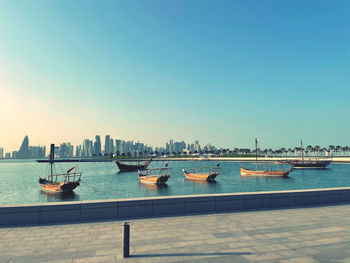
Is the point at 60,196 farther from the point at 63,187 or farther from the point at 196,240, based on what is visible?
the point at 196,240

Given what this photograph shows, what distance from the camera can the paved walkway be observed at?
6.87 m

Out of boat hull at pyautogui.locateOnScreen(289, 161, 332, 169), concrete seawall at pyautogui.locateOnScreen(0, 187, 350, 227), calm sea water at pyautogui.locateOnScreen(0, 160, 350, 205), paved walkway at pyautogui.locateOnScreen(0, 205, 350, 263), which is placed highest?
Answer: concrete seawall at pyautogui.locateOnScreen(0, 187, 350, 227)

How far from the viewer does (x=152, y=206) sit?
1138cm

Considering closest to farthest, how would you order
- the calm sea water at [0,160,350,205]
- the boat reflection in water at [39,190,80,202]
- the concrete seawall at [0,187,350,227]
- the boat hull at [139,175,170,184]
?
1. the concrete seawall at [0,187,350,227]
2. the boat reflection in water at [39,190,80,202]
3. the calm sea water at [0,160,350,205]
4. the boat hull at [139,175,170,184]

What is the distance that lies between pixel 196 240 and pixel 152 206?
367cm

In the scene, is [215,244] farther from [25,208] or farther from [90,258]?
[25,208]

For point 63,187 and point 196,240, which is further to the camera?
point 63,187

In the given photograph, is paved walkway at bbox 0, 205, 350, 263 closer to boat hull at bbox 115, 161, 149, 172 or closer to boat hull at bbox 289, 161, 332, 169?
boat hull at bbox 115, 161, 149, 172

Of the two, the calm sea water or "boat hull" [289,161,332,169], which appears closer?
the calm sea water

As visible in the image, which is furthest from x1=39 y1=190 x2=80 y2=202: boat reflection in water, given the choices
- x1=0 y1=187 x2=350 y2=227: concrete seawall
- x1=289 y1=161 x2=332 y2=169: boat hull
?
x1=289 y1=161 x2=332 y2=169: boat hull

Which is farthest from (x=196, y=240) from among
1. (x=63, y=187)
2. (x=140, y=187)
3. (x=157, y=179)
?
(x=157, y=179)

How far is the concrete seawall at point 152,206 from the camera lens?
1023cm

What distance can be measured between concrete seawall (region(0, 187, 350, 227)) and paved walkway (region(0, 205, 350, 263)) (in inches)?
24.4

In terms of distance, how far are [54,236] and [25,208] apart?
253 centimetres
